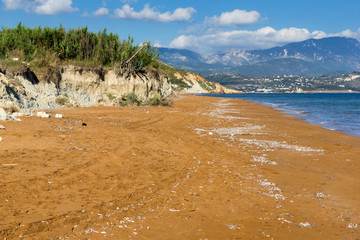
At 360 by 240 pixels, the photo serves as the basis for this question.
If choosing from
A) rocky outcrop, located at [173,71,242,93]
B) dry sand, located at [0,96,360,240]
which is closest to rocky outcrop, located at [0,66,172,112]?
dry sand, located at [0,96,360,240]

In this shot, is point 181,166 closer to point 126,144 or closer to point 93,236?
point 126,144

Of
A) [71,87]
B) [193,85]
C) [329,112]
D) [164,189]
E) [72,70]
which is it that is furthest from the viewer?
[193,85]

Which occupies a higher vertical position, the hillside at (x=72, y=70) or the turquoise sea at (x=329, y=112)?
the hillside at (x=72, y=70)

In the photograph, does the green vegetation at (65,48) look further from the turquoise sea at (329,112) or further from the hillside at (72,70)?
the turquoise sea at (329,112)

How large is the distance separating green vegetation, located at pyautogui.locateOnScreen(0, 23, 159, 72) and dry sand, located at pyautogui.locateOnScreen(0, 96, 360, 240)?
1038 centimetres

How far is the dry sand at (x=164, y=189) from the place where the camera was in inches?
152

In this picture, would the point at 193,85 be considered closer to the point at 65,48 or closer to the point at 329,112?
the point at 329,112

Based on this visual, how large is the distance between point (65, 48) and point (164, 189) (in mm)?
17818

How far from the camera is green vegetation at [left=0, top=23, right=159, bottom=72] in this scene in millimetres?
17922

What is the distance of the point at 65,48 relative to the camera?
66.3 feet

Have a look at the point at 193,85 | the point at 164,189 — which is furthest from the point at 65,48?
the point at 193,85

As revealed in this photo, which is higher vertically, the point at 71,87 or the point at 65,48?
the point at 65,48

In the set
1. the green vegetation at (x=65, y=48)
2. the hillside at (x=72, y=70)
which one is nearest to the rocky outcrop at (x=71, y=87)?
the hillside at (x=72, y=70)

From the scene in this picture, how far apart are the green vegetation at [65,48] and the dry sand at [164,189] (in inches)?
409
